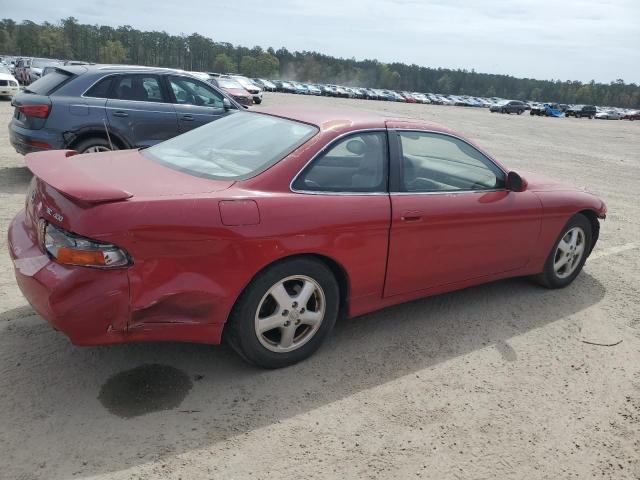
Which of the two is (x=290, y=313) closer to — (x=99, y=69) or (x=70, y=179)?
(x=70, y=179)

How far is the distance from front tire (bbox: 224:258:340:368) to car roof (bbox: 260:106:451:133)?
0.96 m

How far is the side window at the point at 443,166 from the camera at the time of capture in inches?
149

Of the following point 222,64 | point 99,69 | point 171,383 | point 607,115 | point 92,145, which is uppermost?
point 222,64

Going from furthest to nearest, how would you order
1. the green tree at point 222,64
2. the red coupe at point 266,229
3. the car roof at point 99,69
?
1. the green tree at point 222,64
2. the car roof at point 99,69
3. the red coupe at point 266,229

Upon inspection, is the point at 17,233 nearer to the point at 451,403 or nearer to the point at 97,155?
the point at 97,155

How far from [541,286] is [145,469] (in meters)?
3.83

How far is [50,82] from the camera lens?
23.4 ft

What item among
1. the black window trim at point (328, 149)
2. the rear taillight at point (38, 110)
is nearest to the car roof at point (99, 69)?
the rear taillight at point (38, 110)

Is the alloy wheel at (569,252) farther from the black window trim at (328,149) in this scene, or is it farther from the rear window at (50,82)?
the rear window at (50,82)

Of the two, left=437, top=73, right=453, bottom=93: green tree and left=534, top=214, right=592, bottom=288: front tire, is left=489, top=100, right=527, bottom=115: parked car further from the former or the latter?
left=437, top=73, right=453, bottom=93: green tree

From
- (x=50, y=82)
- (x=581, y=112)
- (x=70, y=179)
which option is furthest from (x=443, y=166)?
(x=581, y=112)

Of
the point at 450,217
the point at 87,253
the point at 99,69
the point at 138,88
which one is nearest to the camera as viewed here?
the point at 87,253

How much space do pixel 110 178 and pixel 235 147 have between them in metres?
0.87

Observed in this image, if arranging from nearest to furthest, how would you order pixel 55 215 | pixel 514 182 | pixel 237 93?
pixel 55 215 < pixel 514 182 < pixel 237 93
